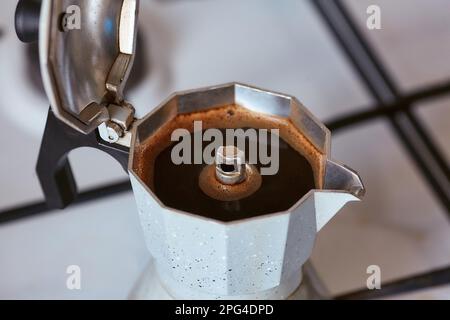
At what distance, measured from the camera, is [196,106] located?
0.64 meters

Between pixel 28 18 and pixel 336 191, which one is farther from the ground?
pixel 28 18

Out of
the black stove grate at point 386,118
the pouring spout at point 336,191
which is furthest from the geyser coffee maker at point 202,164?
the black stove grate at point 386,118

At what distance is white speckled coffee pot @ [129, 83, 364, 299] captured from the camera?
0.56 metres

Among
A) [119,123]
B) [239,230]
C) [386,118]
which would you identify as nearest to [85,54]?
[119,123]

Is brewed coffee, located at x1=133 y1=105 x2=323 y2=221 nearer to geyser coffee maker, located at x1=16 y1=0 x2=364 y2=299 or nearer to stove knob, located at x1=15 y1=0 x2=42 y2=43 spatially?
geyser coffee maker, located at x1=16 y1=0 x2=364 y2=299

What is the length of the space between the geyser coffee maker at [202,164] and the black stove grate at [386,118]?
195 mm

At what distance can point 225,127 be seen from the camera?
639mm

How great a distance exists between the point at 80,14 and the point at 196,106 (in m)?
0.13

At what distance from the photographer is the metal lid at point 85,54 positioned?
1.67 feet

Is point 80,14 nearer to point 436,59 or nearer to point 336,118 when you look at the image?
point 336,118

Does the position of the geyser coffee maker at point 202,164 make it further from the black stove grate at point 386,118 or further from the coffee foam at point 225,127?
the black stove grate at point 386,118

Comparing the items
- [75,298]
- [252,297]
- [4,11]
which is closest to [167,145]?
[252,297]

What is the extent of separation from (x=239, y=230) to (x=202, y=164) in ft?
0.27

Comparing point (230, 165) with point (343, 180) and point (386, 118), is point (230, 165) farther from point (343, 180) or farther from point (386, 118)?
point (386, 118)
